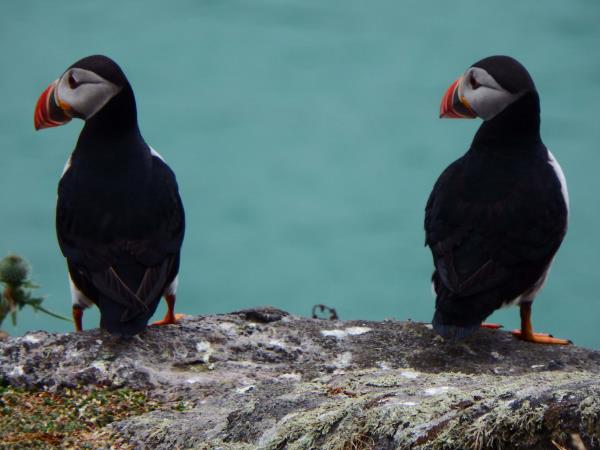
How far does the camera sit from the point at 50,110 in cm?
393

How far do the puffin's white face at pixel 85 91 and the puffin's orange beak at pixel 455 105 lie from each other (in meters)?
1.17

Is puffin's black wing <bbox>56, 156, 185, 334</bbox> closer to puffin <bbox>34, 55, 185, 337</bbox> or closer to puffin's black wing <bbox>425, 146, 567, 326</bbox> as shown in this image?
puffin <bbox>34, 55, 185, 337</bbox>

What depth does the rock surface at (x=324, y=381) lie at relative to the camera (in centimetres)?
194

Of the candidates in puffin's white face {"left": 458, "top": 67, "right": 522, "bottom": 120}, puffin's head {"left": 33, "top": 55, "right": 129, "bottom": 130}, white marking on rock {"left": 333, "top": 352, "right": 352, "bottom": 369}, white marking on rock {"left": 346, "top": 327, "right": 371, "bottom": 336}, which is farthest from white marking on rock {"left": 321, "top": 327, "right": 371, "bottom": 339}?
puffin's head {"left": 33, "top": 55, "right": 129, "bottom": 130}

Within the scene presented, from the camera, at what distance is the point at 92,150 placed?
379 cm

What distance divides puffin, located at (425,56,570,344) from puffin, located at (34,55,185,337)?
0.88 meters

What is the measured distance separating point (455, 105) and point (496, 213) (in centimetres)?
61

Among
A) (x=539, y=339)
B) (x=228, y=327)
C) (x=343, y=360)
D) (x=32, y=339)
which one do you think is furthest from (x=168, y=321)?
(x=539, y=339)

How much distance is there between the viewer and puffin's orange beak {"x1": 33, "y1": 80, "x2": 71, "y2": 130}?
3906 millimetres

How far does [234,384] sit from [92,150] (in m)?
1.19

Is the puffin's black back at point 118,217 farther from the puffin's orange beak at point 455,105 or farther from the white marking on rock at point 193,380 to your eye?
the puffin's orange beak at point 455,105

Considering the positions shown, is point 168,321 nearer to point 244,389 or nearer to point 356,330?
point 356,330

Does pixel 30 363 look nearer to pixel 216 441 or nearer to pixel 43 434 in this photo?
pixel 43 434

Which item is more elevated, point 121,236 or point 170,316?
point 121,236
